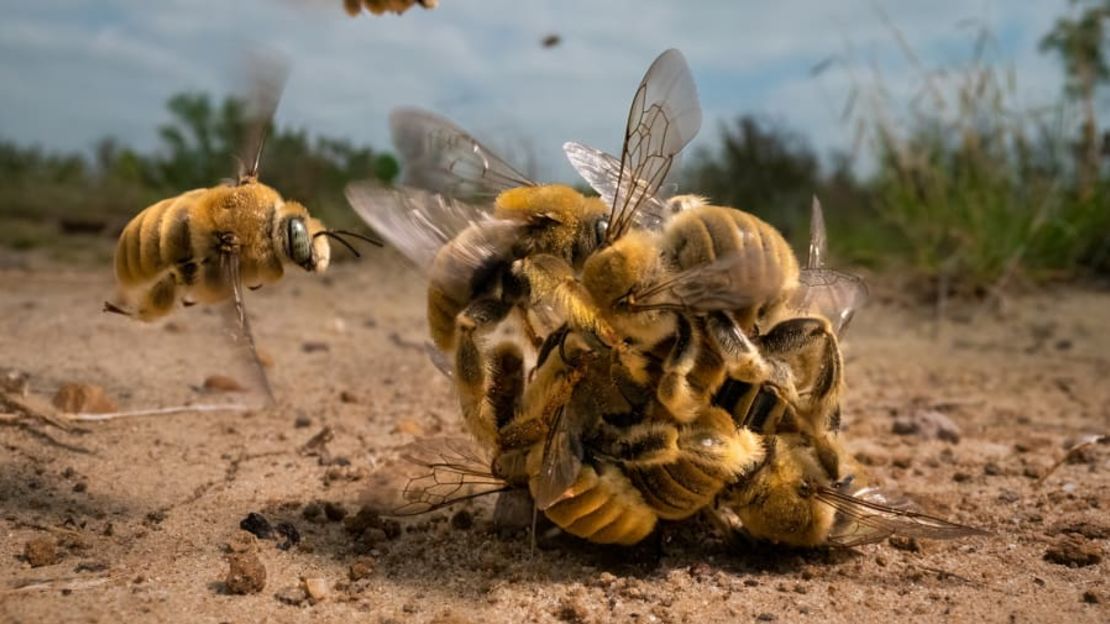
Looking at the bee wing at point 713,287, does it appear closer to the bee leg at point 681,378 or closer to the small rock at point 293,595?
the bee leg at point 681,378

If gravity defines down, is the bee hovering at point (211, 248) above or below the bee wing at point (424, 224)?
below

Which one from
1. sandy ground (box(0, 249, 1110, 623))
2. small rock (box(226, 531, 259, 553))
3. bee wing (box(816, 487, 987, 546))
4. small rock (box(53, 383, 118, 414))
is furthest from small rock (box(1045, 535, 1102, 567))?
small rock (box(53, 383, 118, 414))

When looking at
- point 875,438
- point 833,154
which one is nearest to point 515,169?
point 875,438

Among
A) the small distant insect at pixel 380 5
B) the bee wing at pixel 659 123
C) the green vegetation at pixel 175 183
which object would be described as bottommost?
the green vegetation at pixel 175 183

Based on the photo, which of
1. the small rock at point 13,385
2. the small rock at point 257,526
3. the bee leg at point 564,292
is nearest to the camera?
the bee leg at point 564,292

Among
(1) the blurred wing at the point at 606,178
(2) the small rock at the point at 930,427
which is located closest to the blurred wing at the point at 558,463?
(1) the blurred wing at the point at 606,178

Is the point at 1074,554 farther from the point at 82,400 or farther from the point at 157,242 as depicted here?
the point at 82,400

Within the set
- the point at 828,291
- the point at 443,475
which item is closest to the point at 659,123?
the point at 828,291
